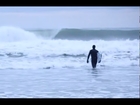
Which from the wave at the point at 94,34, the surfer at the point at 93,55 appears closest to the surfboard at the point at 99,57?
the surfer at the point at 93,55

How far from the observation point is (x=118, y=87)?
780cm

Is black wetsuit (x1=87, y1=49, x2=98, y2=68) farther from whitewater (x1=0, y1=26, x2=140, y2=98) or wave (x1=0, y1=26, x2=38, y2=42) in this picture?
wave (x1=0, y1=26, x2=38, y2=42)

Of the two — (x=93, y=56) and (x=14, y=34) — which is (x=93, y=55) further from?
(x=14, y=34)

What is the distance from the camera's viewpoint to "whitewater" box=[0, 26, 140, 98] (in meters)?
7.78

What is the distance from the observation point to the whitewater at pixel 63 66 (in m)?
7.78

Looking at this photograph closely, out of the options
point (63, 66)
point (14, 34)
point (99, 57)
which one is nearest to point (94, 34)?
point (99, 57)

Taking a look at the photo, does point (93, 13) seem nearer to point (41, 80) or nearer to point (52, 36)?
point (52, 36)

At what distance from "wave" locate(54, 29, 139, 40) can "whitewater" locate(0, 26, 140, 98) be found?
1 centimetres

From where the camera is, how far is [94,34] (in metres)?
7.92

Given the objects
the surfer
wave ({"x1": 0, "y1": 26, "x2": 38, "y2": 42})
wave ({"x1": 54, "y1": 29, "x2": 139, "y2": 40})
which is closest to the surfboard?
the surfer

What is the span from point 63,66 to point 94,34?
23.4 inches
